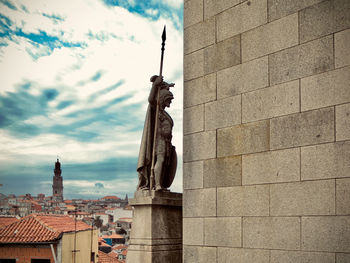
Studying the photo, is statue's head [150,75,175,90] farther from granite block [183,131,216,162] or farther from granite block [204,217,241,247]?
granite block [204,217,241,247]

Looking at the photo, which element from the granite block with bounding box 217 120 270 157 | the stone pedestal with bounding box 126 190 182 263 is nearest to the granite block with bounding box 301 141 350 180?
the granite block with bounding box 217 120 270 157

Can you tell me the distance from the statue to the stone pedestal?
12.8 inches

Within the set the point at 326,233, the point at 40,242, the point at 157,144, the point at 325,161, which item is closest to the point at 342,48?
the point at 325,161

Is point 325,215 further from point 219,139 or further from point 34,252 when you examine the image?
point 34,252

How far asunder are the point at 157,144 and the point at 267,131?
125 inches

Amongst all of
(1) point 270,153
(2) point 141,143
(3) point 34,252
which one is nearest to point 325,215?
(1) point 270,153

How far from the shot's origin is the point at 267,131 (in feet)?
15.8

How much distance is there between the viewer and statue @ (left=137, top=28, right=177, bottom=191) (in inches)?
299

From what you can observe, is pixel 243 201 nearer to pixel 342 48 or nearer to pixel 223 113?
pixel 223 113

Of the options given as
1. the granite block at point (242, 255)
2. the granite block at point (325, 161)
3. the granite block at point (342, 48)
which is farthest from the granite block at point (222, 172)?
the granite block at point (342, 48)

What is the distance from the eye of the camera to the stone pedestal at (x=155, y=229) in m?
7.03

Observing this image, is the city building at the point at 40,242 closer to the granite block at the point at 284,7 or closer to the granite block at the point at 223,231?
the granite block at the point at 223,231

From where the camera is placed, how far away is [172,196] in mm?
7531

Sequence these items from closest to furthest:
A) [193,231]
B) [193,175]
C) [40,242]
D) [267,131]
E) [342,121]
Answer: [342,121] → [267,131] → [193,231] → [193,175] → [40,242]
